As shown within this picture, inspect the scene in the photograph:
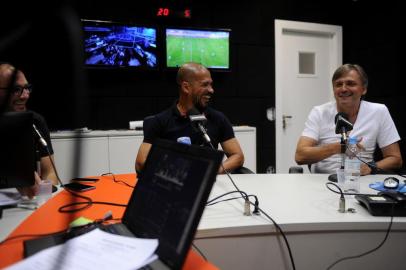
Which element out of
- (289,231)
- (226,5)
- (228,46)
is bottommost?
(289,231)

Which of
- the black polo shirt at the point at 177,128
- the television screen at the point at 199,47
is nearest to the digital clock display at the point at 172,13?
the television screen at the point at 199,47

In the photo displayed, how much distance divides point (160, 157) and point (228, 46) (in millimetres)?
2903

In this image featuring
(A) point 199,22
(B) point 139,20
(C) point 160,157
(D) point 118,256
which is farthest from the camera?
(A) point 199,22

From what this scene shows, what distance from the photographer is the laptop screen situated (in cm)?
64

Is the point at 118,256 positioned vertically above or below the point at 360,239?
above

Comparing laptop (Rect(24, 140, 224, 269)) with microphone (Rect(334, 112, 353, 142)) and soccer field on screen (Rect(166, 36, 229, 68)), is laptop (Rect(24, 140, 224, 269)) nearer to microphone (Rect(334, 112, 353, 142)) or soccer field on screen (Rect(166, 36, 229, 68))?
microphone (Rect(334, 112, 353, 142))

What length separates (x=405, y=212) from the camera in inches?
43.8

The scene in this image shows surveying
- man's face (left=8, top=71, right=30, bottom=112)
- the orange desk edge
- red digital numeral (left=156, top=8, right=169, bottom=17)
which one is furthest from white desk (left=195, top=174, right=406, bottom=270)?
red digital numeral (left=156, top=8, right=169, bottom=17)

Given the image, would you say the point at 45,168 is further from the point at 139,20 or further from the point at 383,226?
the point at 139,20

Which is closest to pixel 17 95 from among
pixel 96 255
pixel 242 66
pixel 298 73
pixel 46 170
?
pixel 96 255

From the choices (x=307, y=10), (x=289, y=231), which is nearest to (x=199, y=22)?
(x=307, y=10)

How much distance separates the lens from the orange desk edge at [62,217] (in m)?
0.77

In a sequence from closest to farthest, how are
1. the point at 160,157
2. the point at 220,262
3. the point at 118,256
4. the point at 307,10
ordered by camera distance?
the point at 118,256, the point at 160,157, the point at 220,262, the point at 307,10

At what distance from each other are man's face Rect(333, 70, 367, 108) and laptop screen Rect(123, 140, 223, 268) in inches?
60.5
